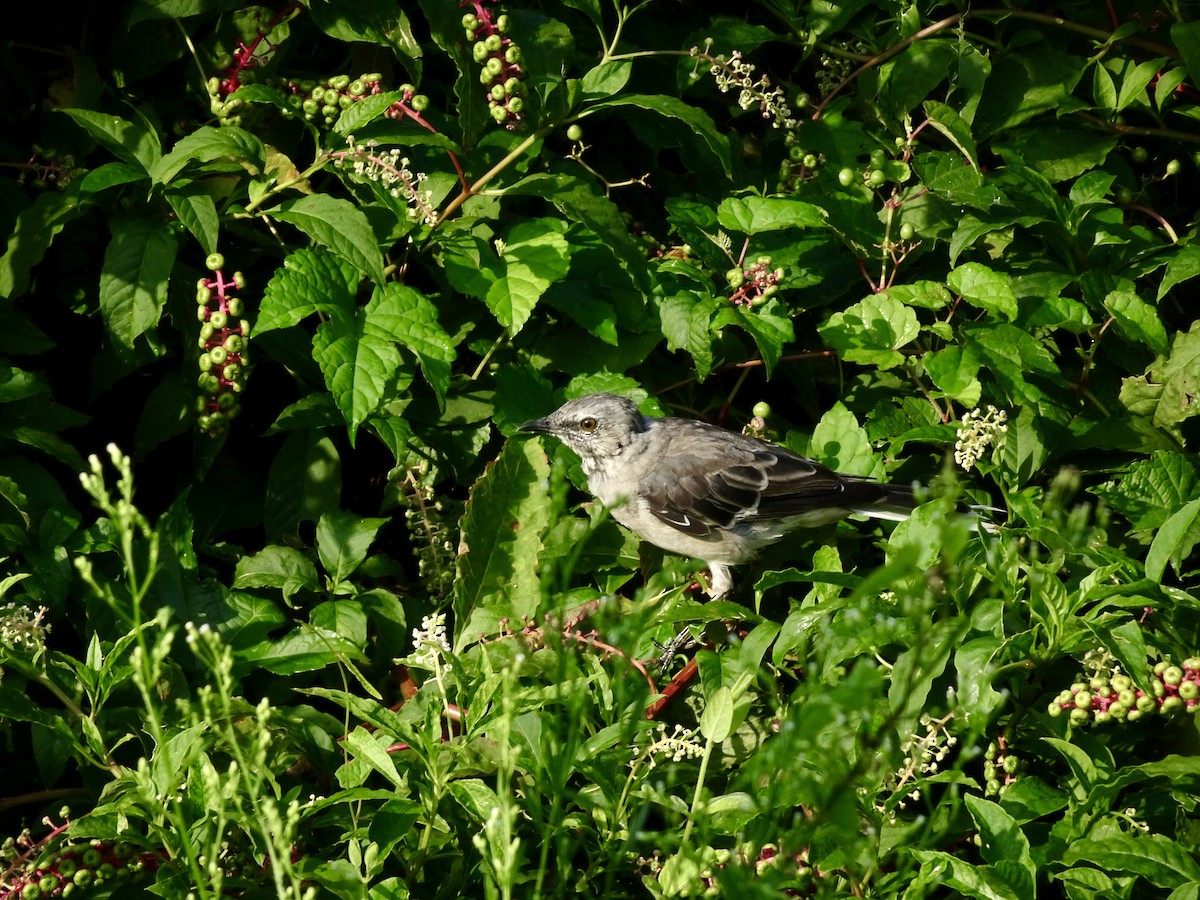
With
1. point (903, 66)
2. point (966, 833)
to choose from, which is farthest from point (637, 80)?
point (966, 833)

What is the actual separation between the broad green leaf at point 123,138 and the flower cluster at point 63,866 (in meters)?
2.25

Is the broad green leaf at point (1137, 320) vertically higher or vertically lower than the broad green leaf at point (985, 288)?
lower

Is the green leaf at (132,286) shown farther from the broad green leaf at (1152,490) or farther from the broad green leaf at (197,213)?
the broad green leaf at (1152,490)

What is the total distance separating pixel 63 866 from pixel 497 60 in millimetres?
2945

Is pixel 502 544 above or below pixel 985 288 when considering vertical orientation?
below

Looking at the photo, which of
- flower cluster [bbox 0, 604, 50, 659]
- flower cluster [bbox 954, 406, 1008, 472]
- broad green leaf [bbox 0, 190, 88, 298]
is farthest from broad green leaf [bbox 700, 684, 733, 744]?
broad green leaf [bbox 0, 190, 88, 298]

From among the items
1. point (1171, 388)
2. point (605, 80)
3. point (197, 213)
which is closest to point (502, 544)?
point (197, 213)

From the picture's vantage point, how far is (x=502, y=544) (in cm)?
458

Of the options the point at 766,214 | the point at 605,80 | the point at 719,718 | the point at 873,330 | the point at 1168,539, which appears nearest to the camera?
the point at 719,718

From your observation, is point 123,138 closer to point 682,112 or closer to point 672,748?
point 682,112

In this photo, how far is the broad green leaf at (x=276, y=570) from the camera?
14.6ft

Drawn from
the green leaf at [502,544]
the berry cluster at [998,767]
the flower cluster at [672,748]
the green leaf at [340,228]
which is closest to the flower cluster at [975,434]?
the berry cluster at [998,767]

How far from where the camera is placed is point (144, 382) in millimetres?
5348

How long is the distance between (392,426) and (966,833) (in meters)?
2.36
